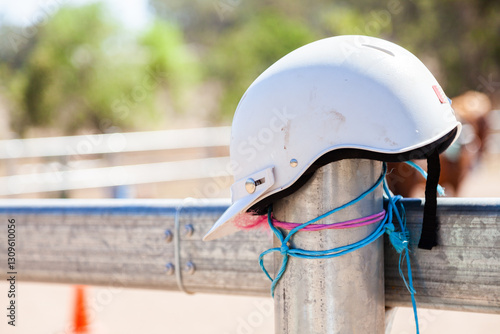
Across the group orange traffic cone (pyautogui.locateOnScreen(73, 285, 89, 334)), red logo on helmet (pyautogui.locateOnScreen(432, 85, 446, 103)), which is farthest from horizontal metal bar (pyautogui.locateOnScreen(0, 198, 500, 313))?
orange traffic cone (pyautogui.locateOnScreen(73, 285, 89, 334))

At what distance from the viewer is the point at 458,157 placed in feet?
28.1

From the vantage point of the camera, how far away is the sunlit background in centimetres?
578

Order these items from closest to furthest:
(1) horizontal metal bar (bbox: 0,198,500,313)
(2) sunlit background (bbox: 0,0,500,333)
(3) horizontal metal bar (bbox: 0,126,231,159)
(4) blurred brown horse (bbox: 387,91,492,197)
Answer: (1) horizontal metal bar (bbox: 0,198,500,313) < (2) sunlit background (bbox: 0,0,500,333) < (4) blurred brown horse (bbox: 387,91,492,197) < (3) horizontal metal bar (bbox: 0,126,231,159)

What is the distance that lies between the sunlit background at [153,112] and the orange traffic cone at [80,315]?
100mm

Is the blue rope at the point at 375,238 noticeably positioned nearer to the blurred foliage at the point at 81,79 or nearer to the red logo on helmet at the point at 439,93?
the red logo on helmet at the point at 439,93

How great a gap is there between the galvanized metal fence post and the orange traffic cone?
2.91 meters

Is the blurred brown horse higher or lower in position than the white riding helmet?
higher

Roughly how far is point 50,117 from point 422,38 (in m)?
20.2

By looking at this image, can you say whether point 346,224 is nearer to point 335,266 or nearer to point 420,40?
point 335,266

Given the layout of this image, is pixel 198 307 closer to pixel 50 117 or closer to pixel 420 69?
pixel 420 69

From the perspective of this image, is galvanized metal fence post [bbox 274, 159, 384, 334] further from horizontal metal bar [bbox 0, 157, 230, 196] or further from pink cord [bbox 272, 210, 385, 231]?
horizontal metal bar [bbox 0, 157, 230, 196]

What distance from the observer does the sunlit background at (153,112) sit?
578cm

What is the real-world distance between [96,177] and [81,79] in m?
9.93

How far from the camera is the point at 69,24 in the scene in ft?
62.3
